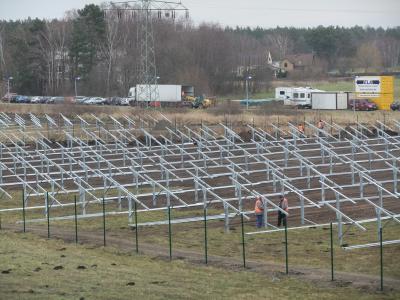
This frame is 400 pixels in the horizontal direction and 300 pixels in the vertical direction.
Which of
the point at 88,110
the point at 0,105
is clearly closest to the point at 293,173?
the point at 88,110

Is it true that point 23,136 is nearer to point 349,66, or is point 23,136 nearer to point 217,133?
point 217,133

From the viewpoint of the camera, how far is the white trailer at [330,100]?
65.4m

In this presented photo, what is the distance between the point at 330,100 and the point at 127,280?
2005 inches

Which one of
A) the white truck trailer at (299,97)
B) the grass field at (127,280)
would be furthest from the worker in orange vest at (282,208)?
the white truck trailer at (299,97)

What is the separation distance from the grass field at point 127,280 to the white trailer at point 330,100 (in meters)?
47.0

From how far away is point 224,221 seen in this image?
958 inches

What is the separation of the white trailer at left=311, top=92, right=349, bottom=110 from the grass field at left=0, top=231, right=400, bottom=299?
47.0 m

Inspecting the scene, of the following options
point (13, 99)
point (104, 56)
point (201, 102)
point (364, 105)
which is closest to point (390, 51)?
point (104, 56)

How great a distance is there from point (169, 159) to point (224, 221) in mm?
15664

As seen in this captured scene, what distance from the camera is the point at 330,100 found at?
6619 cm

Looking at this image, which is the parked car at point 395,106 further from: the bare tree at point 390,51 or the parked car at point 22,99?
the parked car at point 22,99

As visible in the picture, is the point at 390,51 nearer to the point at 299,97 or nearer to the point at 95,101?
the point at 299,97

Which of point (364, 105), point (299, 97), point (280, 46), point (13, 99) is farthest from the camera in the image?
point (280, 46)

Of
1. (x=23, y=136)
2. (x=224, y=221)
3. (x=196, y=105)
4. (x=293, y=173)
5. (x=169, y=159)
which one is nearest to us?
(x=224, y=221)
